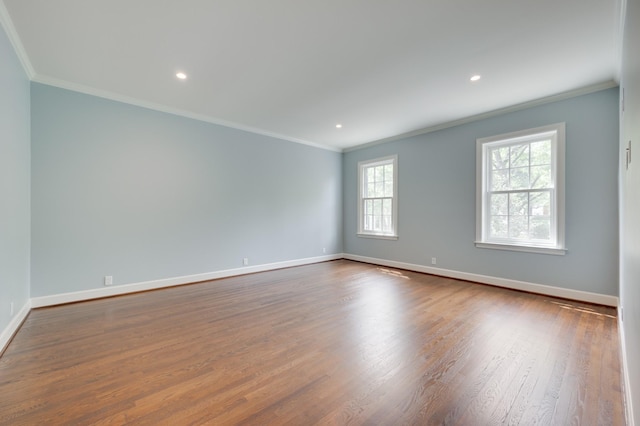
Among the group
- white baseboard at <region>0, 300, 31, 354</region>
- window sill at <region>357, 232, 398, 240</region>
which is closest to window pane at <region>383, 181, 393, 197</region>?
window sill at <region>357, 232, 398, 240</region>

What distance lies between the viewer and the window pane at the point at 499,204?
4223 millimetres

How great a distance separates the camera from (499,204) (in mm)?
4297

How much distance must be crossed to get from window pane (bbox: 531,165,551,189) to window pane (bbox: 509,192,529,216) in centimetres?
19

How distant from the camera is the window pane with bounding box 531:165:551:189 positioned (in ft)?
12.5

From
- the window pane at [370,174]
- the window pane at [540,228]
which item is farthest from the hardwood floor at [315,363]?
the window pane at [370,174]

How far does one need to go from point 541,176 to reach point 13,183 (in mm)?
6267

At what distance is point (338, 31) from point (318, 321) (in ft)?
9.28

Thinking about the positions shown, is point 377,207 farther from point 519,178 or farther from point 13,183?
point 13,183

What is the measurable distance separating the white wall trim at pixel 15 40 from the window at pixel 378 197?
17.9ft

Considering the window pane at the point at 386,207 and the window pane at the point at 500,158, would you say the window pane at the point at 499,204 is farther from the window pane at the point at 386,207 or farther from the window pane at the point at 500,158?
the window pane at the point at 386,207

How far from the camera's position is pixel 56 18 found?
2250 millimetres

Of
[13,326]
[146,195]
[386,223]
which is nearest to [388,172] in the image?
[386,223]

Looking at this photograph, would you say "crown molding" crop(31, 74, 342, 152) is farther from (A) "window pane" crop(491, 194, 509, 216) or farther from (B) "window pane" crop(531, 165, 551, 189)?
(B) "window pane" crop(531, 165, 551, 189)

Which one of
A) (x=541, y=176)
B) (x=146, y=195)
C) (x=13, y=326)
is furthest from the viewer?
(x=146, y=195)
